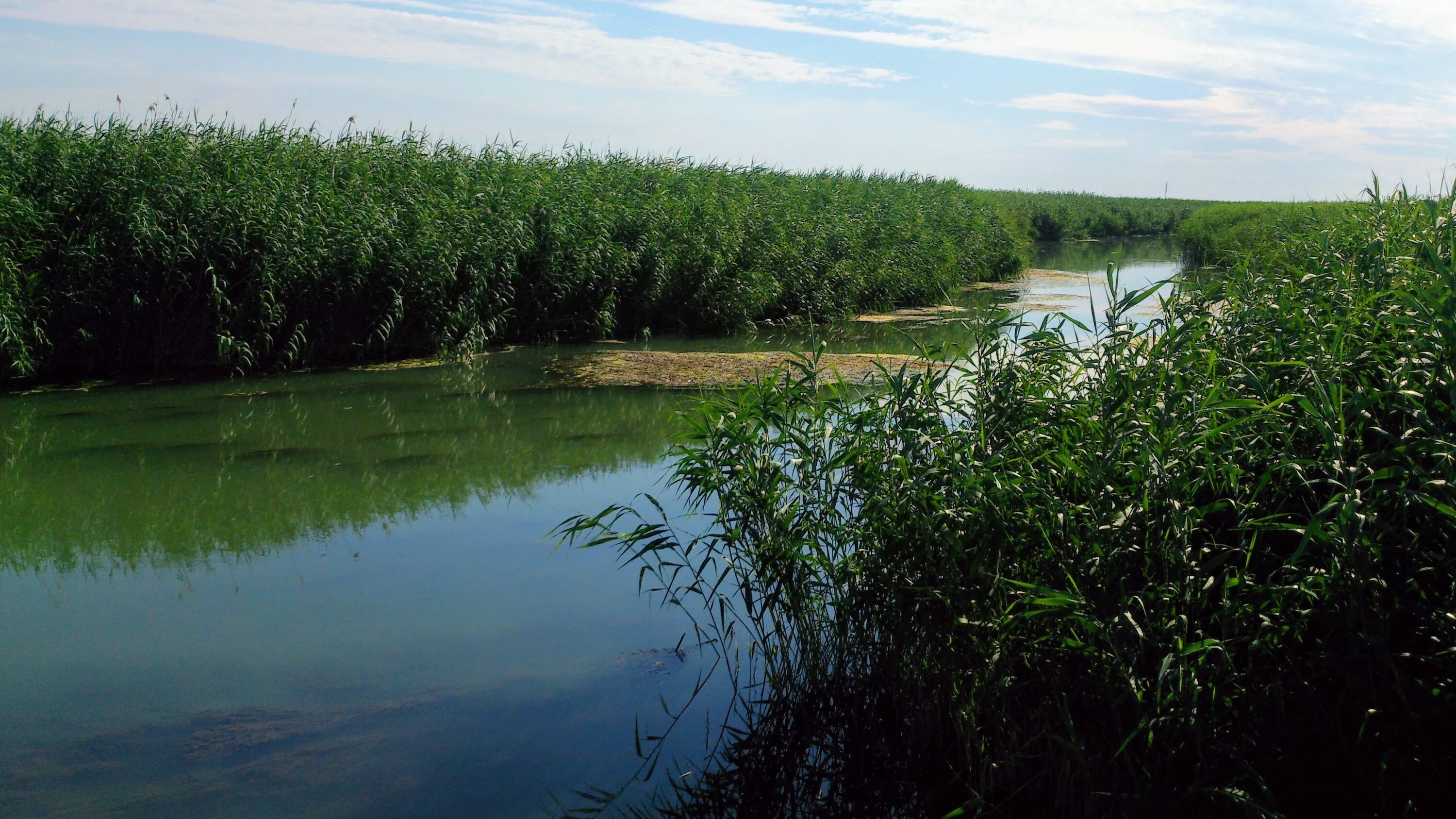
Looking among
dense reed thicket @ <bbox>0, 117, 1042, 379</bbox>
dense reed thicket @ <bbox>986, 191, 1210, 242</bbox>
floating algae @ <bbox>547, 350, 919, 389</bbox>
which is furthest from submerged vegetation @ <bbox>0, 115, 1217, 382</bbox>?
dense reed thicket @ <bbox>986, 191, 1210, 242</bbox>

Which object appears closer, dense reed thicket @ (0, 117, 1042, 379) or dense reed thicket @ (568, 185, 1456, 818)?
dense reed thicket @ (568, 185, 1456, 818)

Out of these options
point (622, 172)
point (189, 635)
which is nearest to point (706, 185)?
point (622, 172)

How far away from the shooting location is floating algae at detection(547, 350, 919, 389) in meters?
11.5

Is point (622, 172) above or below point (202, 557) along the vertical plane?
above

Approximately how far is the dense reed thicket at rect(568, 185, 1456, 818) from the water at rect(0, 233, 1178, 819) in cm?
86

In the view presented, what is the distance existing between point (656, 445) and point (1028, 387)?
18.1 ft

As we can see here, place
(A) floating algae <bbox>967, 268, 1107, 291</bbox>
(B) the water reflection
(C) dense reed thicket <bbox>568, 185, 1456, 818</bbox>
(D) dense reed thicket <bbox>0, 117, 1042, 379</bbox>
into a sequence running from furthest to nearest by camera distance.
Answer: (A) floating algae <bbox>967, 268, 1107, 291</bbox> < (D) dense reed thicket <bbox>0, 117, 1042, 379</bbox> < (B) the water reflection < (C) dense reed thicket <bbox>568, 185, 1456, 818</bbox>

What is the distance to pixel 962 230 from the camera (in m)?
23.5

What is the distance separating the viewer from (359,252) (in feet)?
39.8

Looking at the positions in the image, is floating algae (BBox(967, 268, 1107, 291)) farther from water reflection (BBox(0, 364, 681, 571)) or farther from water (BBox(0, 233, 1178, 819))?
water (BBox(0, 233, 1178, 819))

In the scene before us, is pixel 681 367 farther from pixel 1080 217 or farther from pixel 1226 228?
pixel 1080 217

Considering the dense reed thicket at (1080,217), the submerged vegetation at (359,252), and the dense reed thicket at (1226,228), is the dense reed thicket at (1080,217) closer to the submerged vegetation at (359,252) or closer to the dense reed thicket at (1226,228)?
the dense reed thicket at (1226,228)

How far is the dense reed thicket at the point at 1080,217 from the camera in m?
43.5

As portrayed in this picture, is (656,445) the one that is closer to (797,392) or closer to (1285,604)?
(797,392)
